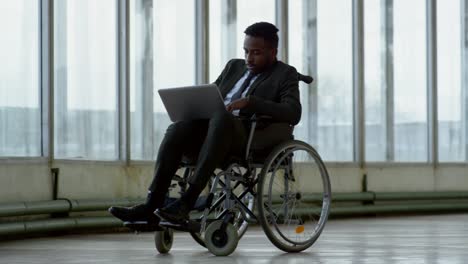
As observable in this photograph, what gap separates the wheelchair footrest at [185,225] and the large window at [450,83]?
16.7ft

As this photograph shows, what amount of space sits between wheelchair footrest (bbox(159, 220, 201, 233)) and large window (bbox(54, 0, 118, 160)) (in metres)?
2.12

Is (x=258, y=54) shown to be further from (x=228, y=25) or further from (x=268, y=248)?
(x=228, y=25)

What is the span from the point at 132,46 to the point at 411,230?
205 centimetres

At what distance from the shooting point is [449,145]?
8.78 meters

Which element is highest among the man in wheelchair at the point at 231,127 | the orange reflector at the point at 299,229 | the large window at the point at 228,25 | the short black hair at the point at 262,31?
the large window at the point at 228,25

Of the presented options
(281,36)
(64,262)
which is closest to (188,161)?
(64,262)

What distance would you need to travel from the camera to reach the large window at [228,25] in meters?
7.07

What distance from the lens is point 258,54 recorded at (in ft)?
14.5

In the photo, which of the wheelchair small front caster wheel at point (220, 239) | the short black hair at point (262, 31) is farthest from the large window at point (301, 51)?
the wheelchair small front caster wheel at point (220, 239)

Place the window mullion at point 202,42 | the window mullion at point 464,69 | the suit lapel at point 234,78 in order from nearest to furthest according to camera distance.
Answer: the suit lapel at point 234,78 < the window mullion at point 202,42 < the window mullion at point 464,69

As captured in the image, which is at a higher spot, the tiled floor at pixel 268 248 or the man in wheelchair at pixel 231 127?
the man in wheelchair at pixel 231 127

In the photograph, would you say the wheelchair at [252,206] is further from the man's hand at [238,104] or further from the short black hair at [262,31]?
the short black hair at [262,31]

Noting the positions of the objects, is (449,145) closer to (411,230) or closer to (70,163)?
(411,230)

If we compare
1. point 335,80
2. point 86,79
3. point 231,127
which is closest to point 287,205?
point 231,127
